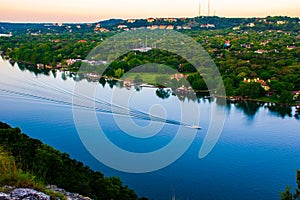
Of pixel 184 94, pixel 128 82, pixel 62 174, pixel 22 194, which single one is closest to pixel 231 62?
pixel 184 94

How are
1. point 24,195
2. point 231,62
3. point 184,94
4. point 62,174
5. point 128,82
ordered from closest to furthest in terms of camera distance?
1. point 24,195
2. point 62,174
3. point 184,94
4. point 128,82
5. point 231,62

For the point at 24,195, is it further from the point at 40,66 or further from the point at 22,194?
the point at 40,66

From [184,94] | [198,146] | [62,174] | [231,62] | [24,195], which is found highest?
[231,62]

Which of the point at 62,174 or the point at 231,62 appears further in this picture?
the point at 231,62

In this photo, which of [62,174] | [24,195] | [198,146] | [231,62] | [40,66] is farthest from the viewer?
[40,66]

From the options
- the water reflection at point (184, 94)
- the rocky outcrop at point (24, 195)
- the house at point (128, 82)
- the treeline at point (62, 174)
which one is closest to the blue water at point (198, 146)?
the water reflection at point (184, 94)

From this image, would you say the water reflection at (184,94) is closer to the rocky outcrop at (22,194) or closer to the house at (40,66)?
the house at (40,66)

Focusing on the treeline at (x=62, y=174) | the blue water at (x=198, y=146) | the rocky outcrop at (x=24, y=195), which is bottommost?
the blue water at (x=198, y=146)

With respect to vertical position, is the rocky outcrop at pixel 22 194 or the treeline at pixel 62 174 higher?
the rocky outcrop at pixel 22 194

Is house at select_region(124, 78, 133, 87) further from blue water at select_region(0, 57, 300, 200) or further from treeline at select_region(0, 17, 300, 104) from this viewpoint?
blue water at select_region(0, 57, 300, 200)
